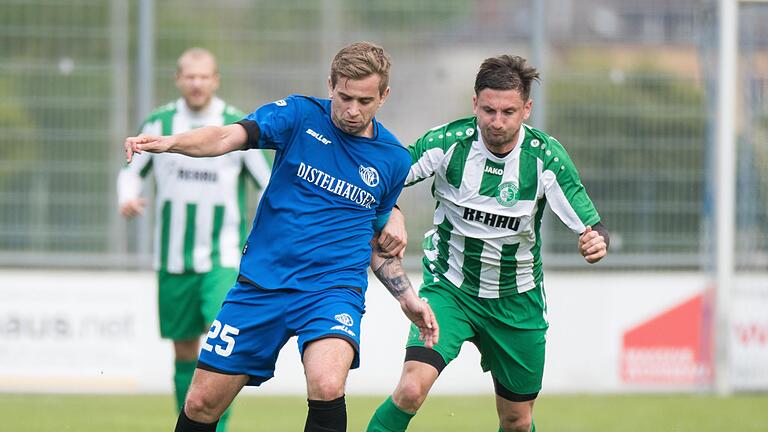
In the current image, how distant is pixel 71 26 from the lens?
12.8 metres

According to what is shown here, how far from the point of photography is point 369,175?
593 cm

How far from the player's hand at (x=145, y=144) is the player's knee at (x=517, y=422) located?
2630 mm

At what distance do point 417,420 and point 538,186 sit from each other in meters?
4.10

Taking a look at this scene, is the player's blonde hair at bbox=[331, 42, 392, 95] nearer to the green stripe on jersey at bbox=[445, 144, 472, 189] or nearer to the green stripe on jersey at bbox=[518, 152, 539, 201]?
the green stripe on jersey at bbox=[445, 144, 472, 189]

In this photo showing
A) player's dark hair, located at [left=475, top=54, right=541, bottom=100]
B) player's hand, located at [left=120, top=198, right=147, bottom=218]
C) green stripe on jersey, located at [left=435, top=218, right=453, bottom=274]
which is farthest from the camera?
player's hand, located at [left=120, top=198, right=147, bottom=218]

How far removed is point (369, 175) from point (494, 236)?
115 cm

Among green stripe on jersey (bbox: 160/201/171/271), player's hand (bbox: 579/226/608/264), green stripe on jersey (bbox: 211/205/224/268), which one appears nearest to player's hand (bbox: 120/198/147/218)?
green stripe on jersey (bbox: 160/201/171/271)

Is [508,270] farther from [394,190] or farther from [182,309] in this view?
[182,309]

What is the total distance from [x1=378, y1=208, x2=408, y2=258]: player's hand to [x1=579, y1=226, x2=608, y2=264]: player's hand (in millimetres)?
863

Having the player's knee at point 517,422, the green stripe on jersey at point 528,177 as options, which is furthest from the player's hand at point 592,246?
the player's knee at point 517,422

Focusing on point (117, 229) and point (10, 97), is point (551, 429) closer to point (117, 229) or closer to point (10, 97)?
point (117, 229)

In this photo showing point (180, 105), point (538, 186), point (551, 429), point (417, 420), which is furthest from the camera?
point (417, 420)

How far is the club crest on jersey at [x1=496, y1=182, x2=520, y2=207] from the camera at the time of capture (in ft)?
22.1

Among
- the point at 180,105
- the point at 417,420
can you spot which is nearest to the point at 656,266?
the point at 417,420
